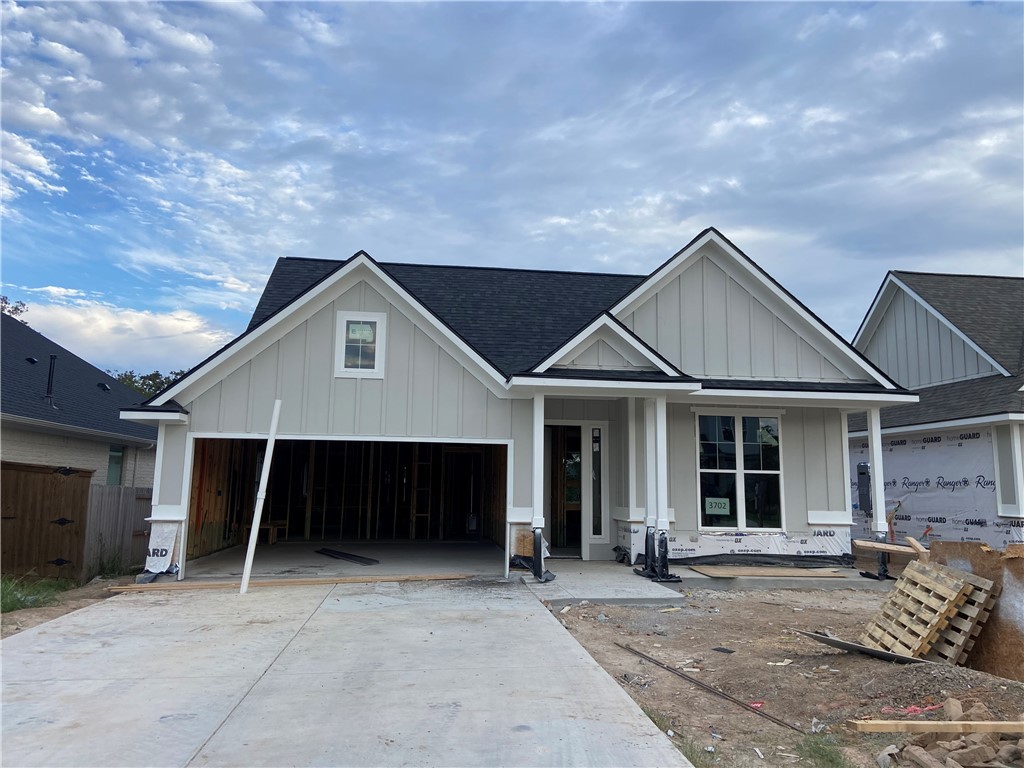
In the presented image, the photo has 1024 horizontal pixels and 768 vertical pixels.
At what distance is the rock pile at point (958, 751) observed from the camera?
12.5ft

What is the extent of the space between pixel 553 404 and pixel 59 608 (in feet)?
26.8

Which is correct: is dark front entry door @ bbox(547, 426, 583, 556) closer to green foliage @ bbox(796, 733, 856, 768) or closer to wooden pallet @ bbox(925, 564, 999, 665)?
wooden pallet @ bbox(925, 564, 999, 665)

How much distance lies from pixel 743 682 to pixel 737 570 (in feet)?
20.1

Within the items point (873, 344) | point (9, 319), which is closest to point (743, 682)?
point (873, 344)

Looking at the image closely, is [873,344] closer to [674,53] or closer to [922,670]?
[674,53]

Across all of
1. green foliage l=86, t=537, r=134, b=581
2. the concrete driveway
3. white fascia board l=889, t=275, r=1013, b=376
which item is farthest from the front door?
white fascia board l=889, t=275, r=1013, b=376

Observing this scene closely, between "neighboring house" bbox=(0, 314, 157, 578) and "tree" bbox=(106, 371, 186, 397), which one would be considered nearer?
"neighboring house" bbox=(0, 314, 157, 578)

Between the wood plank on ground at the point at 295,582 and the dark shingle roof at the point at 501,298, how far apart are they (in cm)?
360

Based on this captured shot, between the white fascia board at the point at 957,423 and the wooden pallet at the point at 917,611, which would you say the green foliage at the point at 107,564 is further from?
the white fascia board at the point at 957,423

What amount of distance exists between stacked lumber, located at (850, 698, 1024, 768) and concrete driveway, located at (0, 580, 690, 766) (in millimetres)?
1372

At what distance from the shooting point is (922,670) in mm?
5461

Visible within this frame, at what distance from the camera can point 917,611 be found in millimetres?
6445

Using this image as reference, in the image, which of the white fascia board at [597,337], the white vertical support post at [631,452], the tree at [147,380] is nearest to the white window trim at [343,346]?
the white fascia board at [597,337]

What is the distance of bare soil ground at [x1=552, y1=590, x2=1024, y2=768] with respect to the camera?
4.46 metres
